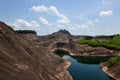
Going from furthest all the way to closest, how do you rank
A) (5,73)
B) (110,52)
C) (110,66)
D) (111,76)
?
(110,52) < (110,66) < (111,76) < (5,73)

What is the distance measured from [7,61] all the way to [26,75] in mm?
6005

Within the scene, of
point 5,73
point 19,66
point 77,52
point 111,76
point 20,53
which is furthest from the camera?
point 77,52

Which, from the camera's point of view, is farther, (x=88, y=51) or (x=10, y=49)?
(x=88, y=51)

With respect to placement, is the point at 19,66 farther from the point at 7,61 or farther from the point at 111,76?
the point at 111,76

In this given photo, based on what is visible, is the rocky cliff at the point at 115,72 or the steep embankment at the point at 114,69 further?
the steep embankment at the point at 114,69

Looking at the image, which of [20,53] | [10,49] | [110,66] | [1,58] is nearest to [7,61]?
[1,58]

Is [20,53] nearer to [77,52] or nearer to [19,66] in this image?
[19,66]

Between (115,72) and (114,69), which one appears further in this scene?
(114,69)

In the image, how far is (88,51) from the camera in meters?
190

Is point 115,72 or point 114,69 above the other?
point 114,69

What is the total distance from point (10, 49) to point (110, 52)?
13505 cm

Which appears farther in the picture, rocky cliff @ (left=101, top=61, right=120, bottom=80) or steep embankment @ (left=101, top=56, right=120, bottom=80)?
steep embankment @ (left=101, top=56, right=120, bottom=80)

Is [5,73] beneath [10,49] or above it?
beneath

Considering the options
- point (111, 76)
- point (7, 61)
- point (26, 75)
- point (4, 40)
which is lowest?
point (111, 76)
